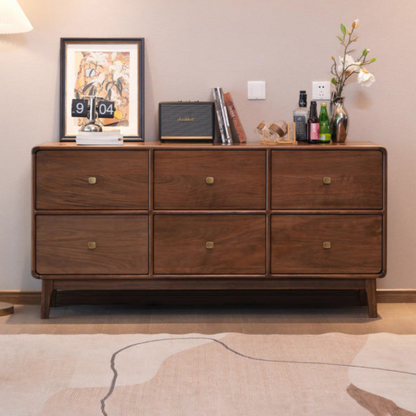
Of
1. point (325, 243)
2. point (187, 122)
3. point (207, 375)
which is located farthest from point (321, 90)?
point (207, 375)

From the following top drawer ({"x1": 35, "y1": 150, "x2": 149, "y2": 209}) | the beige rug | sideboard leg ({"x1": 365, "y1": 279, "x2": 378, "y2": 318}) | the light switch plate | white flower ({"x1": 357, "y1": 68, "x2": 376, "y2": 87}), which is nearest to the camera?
the beige rug

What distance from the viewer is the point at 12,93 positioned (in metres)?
3.33

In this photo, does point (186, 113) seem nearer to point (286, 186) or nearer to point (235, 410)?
point (286, 186)

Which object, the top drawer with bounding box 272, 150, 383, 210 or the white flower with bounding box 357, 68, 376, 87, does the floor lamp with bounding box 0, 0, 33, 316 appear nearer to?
the top drawer with bounding box 272, 150, 383, 210

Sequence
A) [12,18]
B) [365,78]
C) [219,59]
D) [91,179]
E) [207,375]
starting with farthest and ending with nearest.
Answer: [219,59] < [365,78] < [12,18] < [91,179] < [207,375]

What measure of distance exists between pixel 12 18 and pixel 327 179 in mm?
1659

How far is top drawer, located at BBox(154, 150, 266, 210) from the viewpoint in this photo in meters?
3.03

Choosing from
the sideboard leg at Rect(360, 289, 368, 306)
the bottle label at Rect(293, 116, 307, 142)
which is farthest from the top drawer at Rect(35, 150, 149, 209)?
the sideboard leg at Rect(360, 289, 368, 306)

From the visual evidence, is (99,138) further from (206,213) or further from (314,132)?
(314,132)

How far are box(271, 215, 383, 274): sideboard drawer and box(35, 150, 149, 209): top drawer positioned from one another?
660mm

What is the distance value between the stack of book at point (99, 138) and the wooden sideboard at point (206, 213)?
5cm

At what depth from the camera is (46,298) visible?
312 centimetres

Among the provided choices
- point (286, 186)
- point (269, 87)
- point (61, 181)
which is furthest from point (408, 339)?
point (61, 181)

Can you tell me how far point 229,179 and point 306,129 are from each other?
528 millimetres
